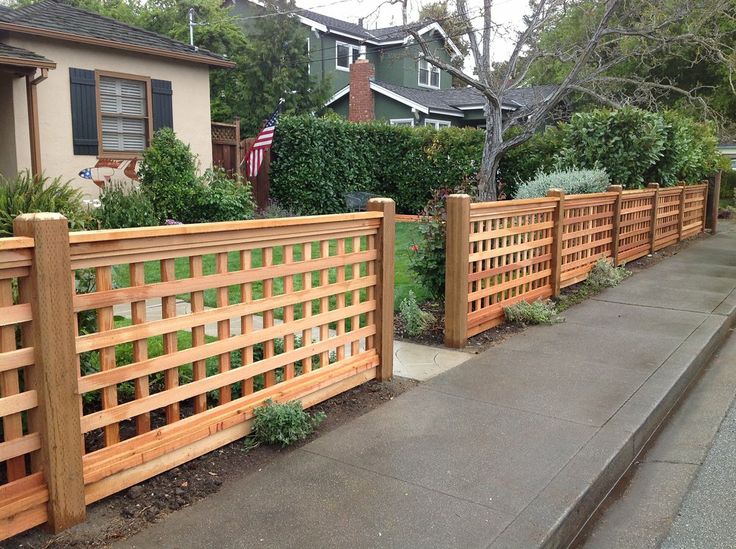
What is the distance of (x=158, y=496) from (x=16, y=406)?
0.87m

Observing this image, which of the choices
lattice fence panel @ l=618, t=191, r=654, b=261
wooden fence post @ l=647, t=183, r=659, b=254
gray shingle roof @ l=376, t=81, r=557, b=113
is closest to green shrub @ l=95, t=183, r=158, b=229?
lattice fence panel @ l=618, t=191, r=654, b=261

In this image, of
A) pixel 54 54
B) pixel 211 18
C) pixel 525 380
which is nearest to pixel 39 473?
pixel 525 380

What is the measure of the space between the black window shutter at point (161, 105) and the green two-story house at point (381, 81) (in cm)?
1246

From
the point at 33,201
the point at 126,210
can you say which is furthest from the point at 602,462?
the point at 126,210

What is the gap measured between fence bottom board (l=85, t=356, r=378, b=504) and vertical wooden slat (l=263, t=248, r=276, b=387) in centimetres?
11

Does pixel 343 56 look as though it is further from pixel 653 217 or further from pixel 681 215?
pixel 653 217

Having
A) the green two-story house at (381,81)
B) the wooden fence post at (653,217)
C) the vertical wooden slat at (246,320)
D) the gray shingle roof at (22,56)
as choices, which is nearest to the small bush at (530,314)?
the vertical wooden slat at (246,320)

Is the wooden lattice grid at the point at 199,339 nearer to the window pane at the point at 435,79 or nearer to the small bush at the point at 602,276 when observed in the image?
the small bush at the point at 602,276

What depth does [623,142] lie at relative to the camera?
1178 centimetres

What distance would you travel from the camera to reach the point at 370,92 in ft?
88.7

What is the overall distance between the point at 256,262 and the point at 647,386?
3252 millimetres

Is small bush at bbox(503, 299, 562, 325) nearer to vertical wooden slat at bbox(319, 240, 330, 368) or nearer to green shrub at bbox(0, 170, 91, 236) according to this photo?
vertical wooden slat at bbox(319, 240, 330, 368)

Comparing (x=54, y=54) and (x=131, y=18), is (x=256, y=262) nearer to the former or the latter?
(x=54, y=54)

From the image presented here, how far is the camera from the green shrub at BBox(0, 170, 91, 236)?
11.3ft
